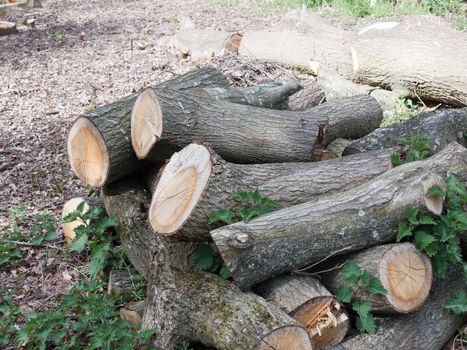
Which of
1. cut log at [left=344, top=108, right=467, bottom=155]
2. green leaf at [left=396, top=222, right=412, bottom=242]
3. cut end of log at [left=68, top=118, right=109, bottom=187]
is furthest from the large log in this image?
cut log at [left=344, top=108, right=467, bottom=155]

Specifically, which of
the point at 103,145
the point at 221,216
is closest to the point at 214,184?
the point at 221,216

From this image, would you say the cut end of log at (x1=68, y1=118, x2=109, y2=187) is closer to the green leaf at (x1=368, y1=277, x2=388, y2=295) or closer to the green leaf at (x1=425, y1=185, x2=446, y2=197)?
the green leaf at (x1=368, y1=277, x2=388, y2=295)

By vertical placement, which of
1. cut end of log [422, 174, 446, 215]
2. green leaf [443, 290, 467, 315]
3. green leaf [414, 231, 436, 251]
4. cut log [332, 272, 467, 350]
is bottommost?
cut log [332, 272, 467, 350]

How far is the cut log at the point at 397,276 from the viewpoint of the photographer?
3412 millimetres

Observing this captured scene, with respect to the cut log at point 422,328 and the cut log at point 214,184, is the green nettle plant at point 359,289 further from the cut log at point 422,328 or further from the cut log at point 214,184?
the cut log at point 214,184

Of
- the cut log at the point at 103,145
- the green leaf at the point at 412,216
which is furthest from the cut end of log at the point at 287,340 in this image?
the cut log at the point at 103,145

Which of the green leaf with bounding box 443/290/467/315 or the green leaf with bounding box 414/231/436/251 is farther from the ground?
the green leaf with bounding box 414/231/436/251

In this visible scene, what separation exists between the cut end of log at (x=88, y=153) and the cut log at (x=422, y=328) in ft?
6.76

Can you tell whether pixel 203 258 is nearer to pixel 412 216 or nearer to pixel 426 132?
pixel 412 216

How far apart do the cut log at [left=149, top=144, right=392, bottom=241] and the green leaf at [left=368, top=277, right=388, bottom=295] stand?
0.75 metres

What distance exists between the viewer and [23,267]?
185 inches

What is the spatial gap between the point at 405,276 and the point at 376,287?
0.72 ft

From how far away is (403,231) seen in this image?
3.54 meters

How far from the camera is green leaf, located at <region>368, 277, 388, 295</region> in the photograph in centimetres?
335
